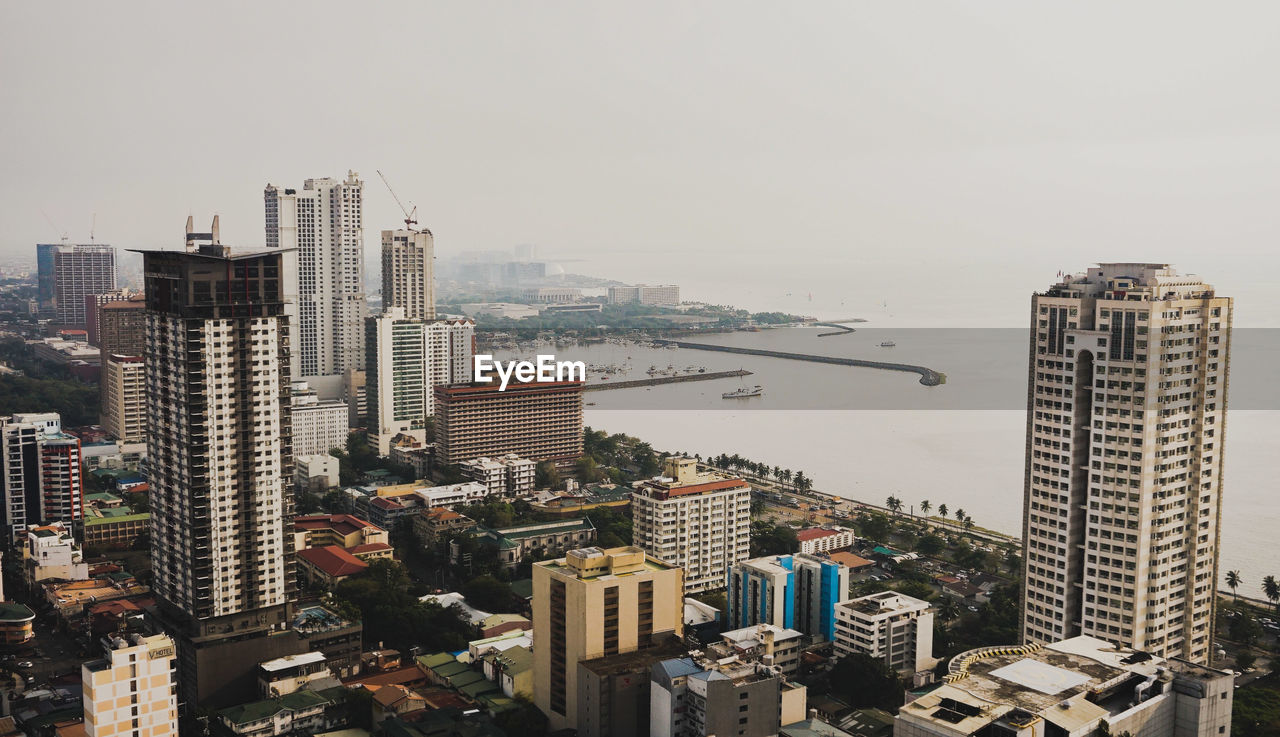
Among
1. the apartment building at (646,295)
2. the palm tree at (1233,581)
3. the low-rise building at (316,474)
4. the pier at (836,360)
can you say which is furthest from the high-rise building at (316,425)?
the apartment building at (646,295)

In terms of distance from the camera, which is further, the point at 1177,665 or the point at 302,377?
the point at 302,377

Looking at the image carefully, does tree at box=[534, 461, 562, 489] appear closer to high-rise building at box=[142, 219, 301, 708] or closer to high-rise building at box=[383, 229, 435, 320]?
high-rise building at box=[383, 229, 435, 320]

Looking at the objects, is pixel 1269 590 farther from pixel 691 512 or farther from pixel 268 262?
pixel 268 262

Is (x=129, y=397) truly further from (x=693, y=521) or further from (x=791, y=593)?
(x=791, y=593)

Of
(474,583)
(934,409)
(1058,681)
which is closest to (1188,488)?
(1058,681)

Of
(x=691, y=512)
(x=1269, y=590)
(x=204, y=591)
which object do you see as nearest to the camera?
(x=204, y=591)

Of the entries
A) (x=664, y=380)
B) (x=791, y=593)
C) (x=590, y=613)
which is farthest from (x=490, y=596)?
(x=664, y=380)
